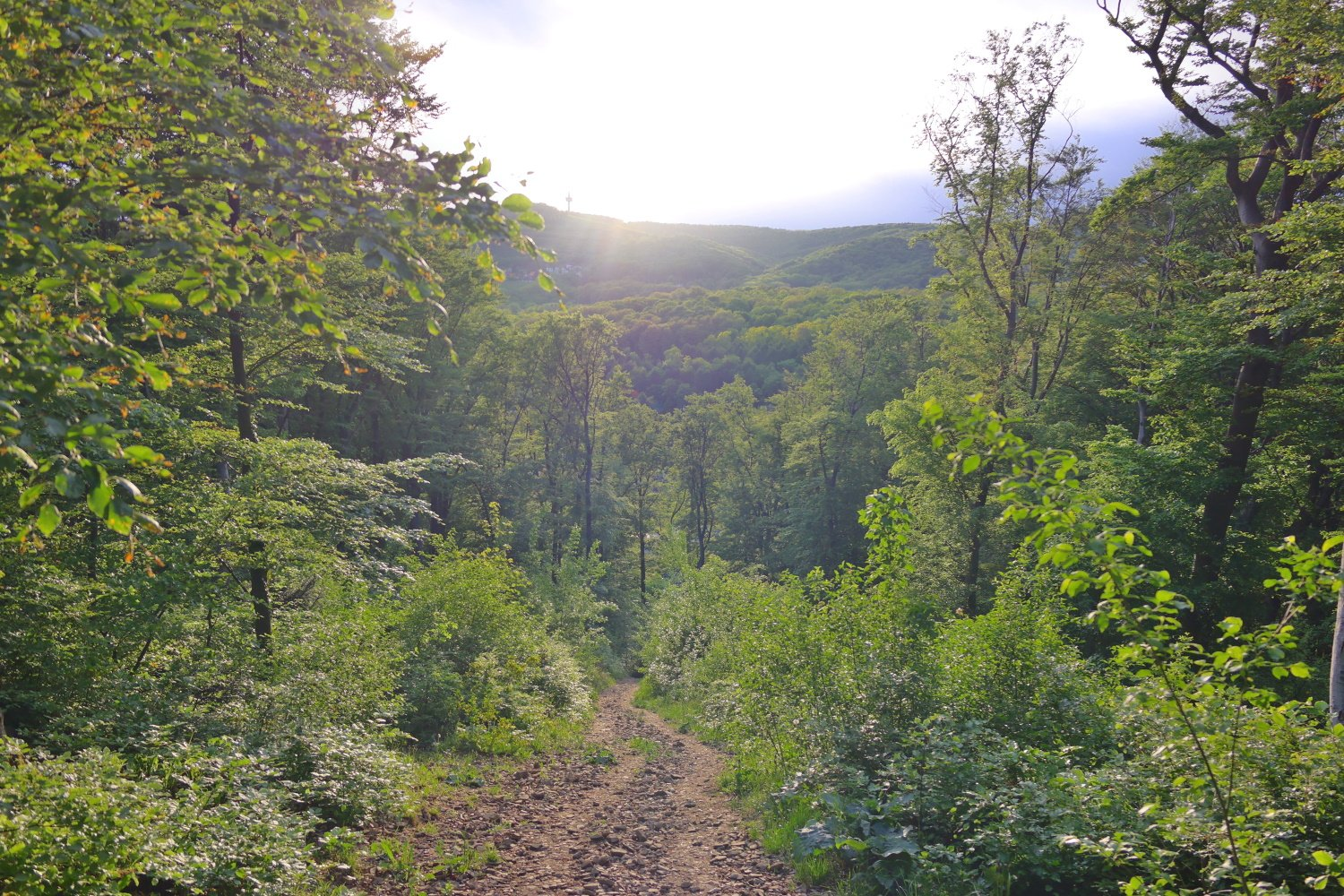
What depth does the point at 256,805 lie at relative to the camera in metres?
4.79

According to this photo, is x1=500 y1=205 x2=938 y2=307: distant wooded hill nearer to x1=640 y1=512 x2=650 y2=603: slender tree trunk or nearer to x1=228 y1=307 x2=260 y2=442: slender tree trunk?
x1=640 y1=512 x2=650 y2=603: slender tree trunk

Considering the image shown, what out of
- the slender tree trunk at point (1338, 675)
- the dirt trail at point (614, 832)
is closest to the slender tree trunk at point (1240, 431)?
the slender tree trunk at point (1338, 675)

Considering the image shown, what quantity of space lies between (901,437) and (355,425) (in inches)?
633

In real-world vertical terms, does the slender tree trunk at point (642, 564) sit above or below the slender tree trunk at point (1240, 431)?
below

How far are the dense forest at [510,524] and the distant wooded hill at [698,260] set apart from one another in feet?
250

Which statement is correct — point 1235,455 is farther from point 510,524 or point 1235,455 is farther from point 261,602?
point 261,602

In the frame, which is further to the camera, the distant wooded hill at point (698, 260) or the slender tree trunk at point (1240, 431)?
the distant wooded hill at point (698, 260)

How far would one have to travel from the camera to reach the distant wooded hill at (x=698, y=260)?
105125 mm

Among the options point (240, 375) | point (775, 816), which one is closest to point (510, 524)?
point (240, 375)

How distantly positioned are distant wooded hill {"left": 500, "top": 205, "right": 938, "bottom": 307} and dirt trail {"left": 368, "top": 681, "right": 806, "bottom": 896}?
81.7 metres

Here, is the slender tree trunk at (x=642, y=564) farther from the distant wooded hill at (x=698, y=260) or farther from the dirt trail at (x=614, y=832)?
the distant wooded hill at (x=698, y=260)

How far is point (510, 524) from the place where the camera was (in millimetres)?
16906

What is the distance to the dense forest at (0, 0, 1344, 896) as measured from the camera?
9.30 feet

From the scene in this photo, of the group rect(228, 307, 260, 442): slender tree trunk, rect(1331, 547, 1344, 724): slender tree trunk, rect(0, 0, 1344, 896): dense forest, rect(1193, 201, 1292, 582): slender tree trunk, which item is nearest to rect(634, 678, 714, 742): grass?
rect(0, 0, 1344, 896): dense forest
